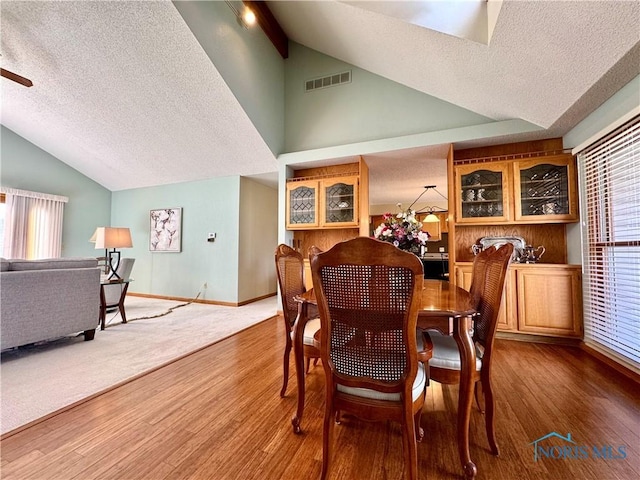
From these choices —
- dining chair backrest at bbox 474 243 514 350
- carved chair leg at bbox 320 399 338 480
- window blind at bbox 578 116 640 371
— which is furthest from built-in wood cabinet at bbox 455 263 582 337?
carved chair leg at bbox 320 399 338 480

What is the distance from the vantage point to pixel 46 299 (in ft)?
8.07

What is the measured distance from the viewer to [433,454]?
50.3 inches

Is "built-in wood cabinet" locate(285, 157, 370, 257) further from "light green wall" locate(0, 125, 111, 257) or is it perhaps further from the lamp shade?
"light green wall" locate(0, 125, 111, 257)

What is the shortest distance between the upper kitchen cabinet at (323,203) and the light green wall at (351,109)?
653 mm

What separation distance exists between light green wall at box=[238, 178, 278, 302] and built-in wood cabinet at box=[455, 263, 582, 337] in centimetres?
408

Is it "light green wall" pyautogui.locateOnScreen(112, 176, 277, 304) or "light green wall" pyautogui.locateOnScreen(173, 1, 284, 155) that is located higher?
"light green wall" pyautogui.locateOnScreen(173, 1, 284, 155)

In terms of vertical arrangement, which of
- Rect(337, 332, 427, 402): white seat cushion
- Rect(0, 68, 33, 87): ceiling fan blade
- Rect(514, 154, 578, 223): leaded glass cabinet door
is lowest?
Rect(337, 332, 427, 402): white seat cushion

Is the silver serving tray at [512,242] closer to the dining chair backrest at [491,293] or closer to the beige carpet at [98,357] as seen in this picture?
the dining chair backrest at [491,293]

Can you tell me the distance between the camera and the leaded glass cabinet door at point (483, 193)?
3.04 metres

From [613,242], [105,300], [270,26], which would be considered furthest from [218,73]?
[613,242]

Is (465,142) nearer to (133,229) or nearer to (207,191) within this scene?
(207,191)

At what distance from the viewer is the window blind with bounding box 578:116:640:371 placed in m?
2.04

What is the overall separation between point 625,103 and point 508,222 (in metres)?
1.32

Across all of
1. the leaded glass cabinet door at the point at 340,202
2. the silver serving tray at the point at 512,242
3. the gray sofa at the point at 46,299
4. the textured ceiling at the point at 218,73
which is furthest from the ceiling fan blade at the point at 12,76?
the silver serving tray at the point at 512,242
